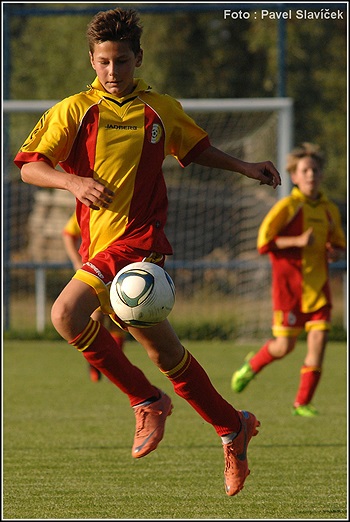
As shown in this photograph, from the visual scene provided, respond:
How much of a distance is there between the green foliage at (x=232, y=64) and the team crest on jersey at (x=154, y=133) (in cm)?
1831

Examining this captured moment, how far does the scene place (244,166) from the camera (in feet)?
→ 16.0

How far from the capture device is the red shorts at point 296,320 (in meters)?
8.20

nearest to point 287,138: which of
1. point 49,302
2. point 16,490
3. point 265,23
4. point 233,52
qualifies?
point 49,302

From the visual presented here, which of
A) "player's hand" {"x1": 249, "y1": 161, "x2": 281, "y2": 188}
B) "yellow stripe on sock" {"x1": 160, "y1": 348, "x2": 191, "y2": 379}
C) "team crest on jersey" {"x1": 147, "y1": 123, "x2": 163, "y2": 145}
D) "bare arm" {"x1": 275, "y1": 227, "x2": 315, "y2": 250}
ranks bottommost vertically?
"yellow stripe on sock" {"x1": 160, "y1": 348, "x2": 191, "y2": 379}

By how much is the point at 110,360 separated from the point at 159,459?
5.11ft

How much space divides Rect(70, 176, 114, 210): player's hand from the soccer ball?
0.34 m

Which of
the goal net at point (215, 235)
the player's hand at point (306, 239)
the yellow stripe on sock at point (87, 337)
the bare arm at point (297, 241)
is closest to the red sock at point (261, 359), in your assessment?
the bare arm at point (297, 241)

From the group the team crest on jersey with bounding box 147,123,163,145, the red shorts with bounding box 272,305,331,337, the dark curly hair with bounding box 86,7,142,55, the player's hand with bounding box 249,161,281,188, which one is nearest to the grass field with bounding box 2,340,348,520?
the red shorts with bounding box 272,305,331,337

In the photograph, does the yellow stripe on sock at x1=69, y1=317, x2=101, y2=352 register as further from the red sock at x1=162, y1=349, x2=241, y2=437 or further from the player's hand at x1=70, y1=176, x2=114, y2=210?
the player's hand at x1=70, y1=176, x2=114, y2=210

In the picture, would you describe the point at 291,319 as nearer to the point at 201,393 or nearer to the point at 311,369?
the point at 311,369

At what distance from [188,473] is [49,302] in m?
11.9

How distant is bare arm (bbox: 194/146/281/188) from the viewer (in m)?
4.82

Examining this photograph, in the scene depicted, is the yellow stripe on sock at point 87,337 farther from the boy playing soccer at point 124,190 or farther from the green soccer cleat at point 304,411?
the green soccer cleat at point 304,411

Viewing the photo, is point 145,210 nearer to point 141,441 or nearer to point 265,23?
point 141,441
